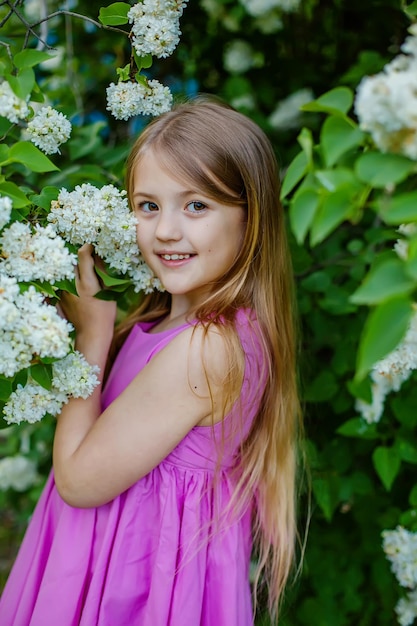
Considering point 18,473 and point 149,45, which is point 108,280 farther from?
point 18,473

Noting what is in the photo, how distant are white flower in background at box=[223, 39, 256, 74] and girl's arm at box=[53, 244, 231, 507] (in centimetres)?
152

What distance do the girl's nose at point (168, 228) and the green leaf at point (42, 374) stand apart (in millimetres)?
327

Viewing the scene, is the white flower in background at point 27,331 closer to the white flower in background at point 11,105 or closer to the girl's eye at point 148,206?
the white flower in background at point 11,105

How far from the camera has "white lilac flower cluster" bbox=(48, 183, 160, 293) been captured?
3.75 ft

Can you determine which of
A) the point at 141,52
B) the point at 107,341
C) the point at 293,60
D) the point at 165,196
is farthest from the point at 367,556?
the point at 293,60

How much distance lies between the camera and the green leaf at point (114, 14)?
1194 mm

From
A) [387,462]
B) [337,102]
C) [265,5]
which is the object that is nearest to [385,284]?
[337,102]

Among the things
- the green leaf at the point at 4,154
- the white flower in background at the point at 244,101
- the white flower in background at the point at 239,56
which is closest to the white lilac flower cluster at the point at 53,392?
the green leaf at the point at 4,154

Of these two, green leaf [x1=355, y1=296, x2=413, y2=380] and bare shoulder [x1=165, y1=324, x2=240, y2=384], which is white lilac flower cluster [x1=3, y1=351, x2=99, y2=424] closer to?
bare shoulder [x1=165, y1=324, x2=240, y2=384]

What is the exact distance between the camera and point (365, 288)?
0.69 meters

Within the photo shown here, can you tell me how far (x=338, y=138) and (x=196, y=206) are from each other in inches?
21.4

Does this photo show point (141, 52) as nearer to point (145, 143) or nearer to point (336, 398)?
A: point (145, 143)

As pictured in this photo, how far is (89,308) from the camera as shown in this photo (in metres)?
1.41

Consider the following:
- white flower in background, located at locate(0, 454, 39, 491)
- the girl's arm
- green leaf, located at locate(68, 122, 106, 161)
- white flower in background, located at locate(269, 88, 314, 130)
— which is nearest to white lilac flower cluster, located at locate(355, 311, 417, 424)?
the girl's arm
